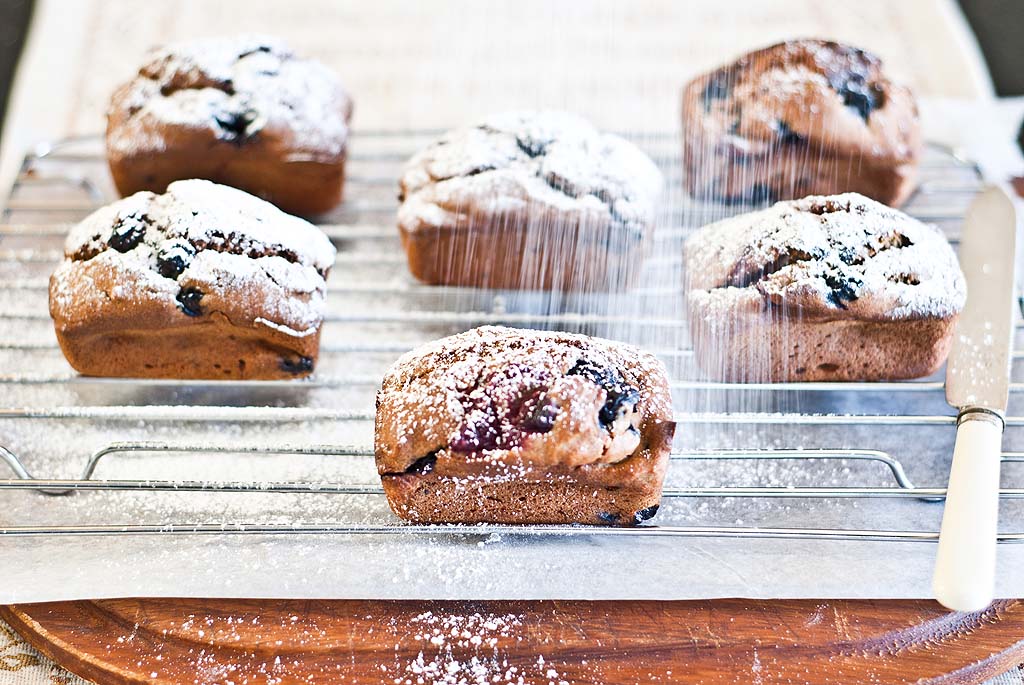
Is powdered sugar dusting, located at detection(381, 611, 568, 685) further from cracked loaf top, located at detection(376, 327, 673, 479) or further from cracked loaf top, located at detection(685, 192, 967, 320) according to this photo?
cracked loaf top, located at detection(685, 192, 967, 320)

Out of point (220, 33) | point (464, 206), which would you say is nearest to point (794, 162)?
point (464, 206)

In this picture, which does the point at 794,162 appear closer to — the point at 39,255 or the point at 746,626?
the point at 746,626

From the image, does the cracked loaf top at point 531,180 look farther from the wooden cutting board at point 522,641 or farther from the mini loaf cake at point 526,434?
the wooden cutting board at point 522,641

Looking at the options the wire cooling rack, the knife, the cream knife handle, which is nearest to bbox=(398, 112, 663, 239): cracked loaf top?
the wire cooling rack

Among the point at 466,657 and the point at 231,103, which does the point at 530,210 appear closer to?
the point at 231,103

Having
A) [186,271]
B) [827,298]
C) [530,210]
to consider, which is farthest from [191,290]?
[827,298]

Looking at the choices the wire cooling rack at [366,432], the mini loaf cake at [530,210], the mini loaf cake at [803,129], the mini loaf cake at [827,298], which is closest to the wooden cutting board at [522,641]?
the wire cooling rack at [366,432]

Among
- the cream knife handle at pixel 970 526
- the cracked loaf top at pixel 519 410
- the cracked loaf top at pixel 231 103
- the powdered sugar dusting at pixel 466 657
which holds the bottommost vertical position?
the powdered sugar dusting at pixel 466 657
